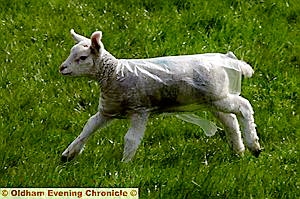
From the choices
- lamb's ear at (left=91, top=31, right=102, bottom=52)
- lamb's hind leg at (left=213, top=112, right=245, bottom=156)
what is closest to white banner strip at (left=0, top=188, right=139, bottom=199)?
lamb's ear at (left=91, top=31, right=102, bottom=52)

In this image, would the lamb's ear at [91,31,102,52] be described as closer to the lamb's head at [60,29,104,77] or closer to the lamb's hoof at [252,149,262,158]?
the lamb's head at [60,29,104,77]

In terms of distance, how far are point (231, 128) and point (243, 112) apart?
0.25m

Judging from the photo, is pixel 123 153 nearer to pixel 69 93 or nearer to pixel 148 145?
pixel 148 145

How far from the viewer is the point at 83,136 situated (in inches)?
249

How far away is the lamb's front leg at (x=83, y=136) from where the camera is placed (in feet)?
20.7

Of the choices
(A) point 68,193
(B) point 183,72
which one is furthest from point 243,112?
(A) point 68,193

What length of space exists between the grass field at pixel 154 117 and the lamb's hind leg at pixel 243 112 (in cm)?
14

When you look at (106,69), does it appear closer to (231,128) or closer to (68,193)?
(68,193)

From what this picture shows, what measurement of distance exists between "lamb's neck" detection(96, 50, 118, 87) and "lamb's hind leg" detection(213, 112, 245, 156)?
1.04 m

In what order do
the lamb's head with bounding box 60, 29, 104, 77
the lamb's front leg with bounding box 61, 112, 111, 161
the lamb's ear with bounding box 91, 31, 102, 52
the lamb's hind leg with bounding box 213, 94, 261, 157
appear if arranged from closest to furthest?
the lamb's ear with bounding box 91, 31, 102, 52 → the lamb's head with bounding box 60, 29, 104, 77 → the lamb's front leg with bounding box 61, 112, 111, 161 → the lamb's hind leg with bounding box 213, 94, 261, 157

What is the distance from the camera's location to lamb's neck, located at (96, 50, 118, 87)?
6.16 meters

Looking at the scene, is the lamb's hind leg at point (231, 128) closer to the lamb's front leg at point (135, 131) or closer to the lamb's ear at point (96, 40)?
the lamb's front leg at point (135, 131)

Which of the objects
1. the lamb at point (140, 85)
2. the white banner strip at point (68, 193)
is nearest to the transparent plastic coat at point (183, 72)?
the lamb at point (140, 85)

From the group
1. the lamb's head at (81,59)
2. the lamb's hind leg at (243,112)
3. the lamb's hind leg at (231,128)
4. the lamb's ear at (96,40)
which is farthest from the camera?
the lamb's hind leg at (231,128)
